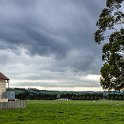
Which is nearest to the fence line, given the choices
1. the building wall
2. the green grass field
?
the green grass field

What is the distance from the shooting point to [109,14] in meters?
59.4

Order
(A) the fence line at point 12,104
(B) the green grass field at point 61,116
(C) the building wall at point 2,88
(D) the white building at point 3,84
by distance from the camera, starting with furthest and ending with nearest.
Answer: (D) the white building at point 3,84 < (C) the building wall at point 2,88 < (A) the fence line at point 12,104 < (B) the green grass field at point 61,116

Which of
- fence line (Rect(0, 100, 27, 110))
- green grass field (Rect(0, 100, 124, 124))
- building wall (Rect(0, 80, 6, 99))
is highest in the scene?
building wall (Rect(0, 80, 6, 99))

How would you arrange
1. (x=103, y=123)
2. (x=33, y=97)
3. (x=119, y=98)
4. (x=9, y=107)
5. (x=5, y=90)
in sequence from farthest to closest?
1. (x=33, y=97)
2. (x=119, y=98)
3. (x=5, y=90)
4. (x=9, y=107)
5. (x=103, y=123)

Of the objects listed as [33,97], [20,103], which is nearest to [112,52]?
[20,103]

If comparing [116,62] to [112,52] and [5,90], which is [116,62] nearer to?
[112,52]

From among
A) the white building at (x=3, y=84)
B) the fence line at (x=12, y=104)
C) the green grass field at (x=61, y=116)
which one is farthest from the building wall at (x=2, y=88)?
the green grass field at (x=61, y=116)

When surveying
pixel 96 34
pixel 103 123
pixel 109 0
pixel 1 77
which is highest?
pixel 109 0

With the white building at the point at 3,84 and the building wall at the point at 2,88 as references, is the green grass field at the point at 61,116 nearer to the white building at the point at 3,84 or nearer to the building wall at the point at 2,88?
the building wall at the point at 2,88

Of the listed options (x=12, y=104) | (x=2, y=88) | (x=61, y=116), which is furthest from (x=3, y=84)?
(x=61, y=116)

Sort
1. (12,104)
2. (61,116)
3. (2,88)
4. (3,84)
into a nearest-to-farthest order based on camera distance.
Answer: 1. (61,116)
2. (12,104)
3. (2,88)
4. (3,84)

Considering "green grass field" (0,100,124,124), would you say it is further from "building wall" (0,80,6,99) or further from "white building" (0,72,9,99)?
"white building" (0,72,9,99)

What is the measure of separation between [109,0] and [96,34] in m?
5.18

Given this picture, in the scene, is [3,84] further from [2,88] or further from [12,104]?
[12,104]
